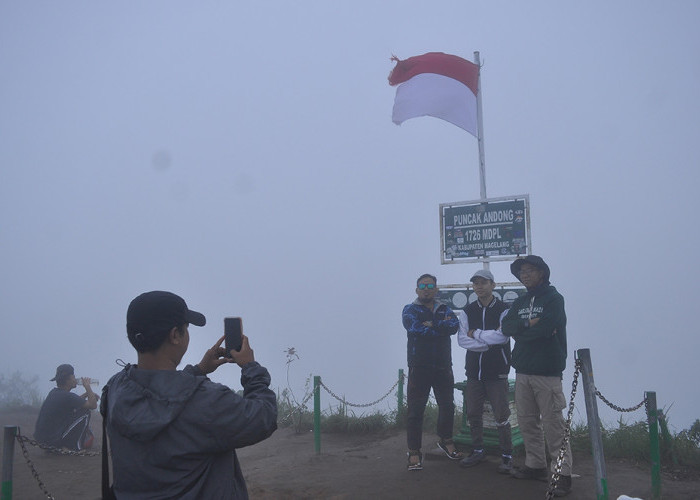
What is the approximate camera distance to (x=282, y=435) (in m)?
9.82

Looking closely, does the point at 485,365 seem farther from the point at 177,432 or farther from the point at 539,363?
the point at 177,432

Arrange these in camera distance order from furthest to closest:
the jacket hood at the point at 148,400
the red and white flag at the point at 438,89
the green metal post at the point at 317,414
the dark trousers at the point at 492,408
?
the red and white flag at the point at 438,89
the green metal post at the point at 317,414
the dark trousers at the point at 492,408
the jacket hood at the point at 148,400

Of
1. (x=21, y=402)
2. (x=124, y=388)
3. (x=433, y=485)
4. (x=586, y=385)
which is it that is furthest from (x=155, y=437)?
(x=21, y=402)

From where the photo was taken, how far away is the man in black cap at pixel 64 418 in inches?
327

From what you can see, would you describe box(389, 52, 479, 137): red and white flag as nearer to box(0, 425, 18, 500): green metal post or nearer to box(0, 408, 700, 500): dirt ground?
box(0, 408, 700, 500): dirt ground

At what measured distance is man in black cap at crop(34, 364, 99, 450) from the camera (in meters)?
8.31

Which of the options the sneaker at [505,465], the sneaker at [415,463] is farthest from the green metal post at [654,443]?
the sneaker at [415,463]

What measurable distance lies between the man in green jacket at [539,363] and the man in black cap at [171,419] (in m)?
3.95

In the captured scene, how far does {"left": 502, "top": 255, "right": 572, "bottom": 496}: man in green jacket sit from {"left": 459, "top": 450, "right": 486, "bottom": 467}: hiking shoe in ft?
2.11

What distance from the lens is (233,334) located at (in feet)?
8.10

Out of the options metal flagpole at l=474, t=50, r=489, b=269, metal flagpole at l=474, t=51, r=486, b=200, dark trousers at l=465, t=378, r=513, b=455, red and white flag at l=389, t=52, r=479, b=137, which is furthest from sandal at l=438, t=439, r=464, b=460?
red and white flag at l=389, t=52, r=479, b=137

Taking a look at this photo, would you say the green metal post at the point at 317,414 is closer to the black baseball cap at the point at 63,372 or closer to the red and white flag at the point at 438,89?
the black baseball cap at the point at 63,372

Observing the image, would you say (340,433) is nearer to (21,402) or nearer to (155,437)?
(155,437)

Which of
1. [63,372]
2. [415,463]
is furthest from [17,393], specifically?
[415,463]
